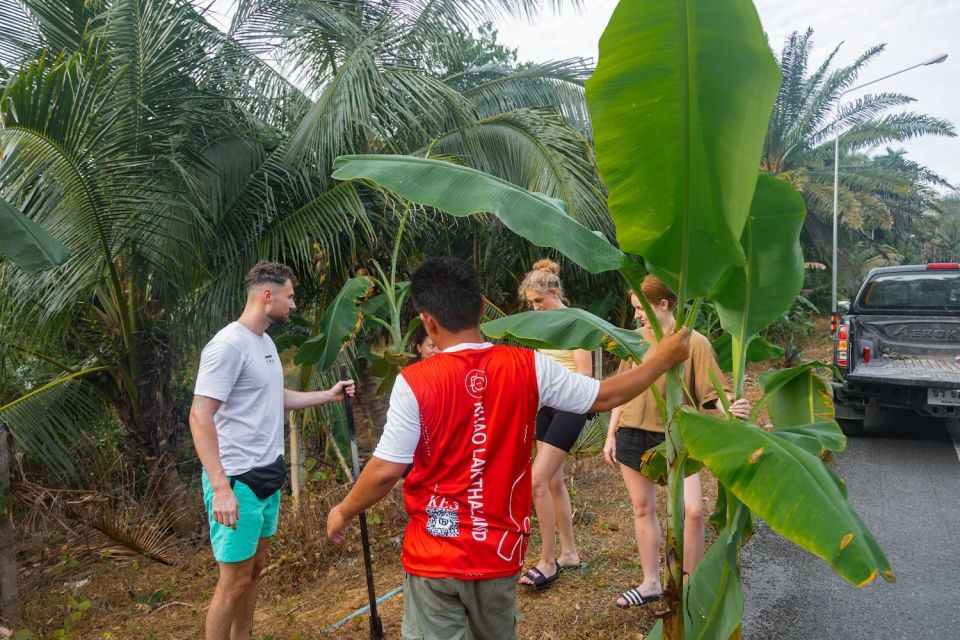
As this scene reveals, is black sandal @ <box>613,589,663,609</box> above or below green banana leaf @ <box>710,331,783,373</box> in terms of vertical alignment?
below

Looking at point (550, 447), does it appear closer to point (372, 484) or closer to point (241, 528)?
point (241, 528)

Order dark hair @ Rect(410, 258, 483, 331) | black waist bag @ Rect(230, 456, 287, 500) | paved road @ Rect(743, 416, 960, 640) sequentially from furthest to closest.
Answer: paved road @ Rect(743, 416, 960, 640)
black waist bag @ Rect(230, 456, 287, 500)
dark hair @ Rect(410, 258, 483, 331)

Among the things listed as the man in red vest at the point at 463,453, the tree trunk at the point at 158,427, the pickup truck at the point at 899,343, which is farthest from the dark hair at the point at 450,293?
the pickup truck at the point at 899,343

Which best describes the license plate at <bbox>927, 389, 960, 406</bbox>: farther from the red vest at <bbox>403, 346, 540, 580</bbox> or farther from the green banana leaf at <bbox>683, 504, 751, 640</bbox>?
the red vest at <bbox>403, 346, 540, 580</bbox>

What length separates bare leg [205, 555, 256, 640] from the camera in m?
3.32

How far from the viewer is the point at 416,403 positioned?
2.22 meters

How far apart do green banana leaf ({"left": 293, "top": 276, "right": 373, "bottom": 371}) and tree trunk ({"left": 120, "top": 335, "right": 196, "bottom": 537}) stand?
1.48 metres

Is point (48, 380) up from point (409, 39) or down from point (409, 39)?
down

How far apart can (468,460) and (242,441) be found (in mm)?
1609

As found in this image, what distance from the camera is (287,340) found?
5988 mm

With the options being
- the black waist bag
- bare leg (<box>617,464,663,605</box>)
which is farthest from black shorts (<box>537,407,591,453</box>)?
the black waist bag

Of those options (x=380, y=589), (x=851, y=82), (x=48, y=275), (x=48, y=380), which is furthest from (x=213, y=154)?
(x=851, y=82)

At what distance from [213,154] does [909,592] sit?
621cm

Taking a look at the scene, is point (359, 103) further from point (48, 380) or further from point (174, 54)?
point (48, 380)
